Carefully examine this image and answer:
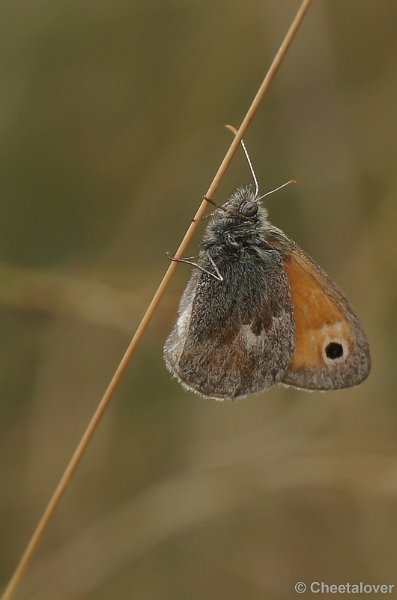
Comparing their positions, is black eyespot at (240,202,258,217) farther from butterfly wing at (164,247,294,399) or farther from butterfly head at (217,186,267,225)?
butterfly wing at (164,247,294,399)

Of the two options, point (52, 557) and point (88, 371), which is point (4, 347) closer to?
point (88, 371)

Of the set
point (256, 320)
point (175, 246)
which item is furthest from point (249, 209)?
point (175, 246)

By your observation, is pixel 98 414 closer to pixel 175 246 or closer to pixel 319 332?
pixel 319 332

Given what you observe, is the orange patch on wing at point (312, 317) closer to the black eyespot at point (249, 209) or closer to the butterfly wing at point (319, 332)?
the butterfly wing at point (319, 332)

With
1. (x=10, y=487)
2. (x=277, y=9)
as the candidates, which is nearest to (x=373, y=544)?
(x=10, y=487)

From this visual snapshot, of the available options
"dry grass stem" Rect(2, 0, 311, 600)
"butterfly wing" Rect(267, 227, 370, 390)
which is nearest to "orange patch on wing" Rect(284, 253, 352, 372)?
"butterfly wing" Rect(267, 227, 370, 390)

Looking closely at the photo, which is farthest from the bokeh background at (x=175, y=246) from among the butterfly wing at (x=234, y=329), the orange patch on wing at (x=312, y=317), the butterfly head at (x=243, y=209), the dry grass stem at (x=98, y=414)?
the dry grass stem at (x=98, y=414)
